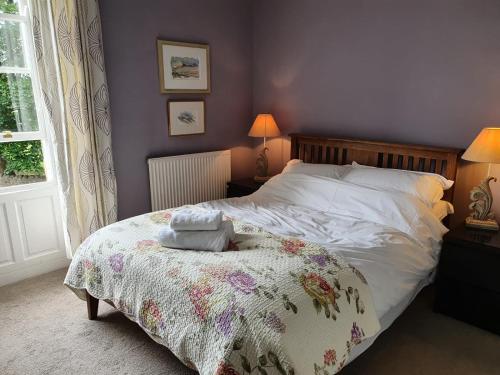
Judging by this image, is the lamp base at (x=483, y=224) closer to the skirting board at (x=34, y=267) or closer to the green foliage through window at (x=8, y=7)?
the skirting board at (x=34, y=267)

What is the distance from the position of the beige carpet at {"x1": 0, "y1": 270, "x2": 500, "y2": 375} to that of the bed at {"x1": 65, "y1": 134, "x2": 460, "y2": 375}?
204mm

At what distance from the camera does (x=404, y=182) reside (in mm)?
2650

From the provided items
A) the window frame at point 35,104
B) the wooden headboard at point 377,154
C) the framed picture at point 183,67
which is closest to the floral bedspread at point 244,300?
the window frame at point 35,104

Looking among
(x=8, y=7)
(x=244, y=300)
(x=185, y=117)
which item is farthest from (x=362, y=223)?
(x=8, y=7)

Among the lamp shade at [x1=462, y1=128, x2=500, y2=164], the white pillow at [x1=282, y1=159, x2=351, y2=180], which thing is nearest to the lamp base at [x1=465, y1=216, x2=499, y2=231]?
the lamp shade at [x1=462, y1=128, x2=500, y2=164]

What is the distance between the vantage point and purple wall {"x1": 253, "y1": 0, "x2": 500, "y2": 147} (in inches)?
103

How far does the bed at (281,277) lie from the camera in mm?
1466

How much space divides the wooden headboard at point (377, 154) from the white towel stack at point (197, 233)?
65.6 inches

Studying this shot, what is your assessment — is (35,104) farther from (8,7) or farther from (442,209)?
(442,209)

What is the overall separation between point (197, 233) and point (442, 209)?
5.80 feet

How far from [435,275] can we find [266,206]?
4.08ft

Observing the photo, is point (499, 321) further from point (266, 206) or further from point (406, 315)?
point (266, 206)

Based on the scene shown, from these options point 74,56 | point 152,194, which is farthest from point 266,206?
point 74,56

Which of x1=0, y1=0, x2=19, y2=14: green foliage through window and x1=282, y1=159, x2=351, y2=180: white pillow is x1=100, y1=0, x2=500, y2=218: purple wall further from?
x1=0, y1=0, x2=19, y2=14: green foliage through window
